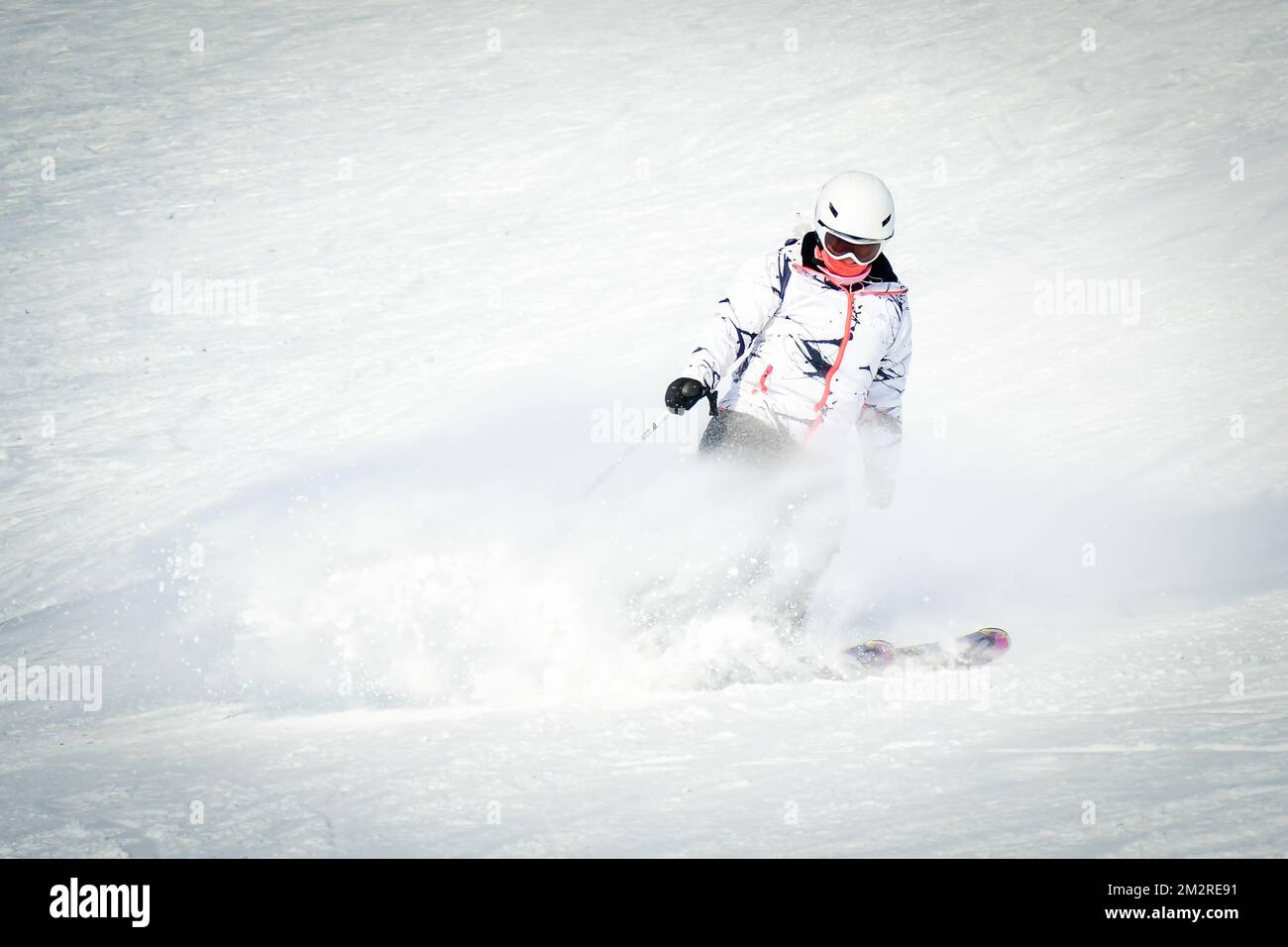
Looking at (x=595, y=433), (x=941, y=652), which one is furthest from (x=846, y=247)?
(x=595, y=433)

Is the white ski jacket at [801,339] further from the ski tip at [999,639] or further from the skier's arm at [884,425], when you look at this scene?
the ski tip at [999,639]

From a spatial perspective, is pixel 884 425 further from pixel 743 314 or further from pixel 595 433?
pixel 595 433

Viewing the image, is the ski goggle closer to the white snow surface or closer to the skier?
the skier

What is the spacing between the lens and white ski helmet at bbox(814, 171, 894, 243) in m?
3.90

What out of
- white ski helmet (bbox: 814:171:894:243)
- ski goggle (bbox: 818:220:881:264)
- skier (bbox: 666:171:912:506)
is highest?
white ski helmet (bbox: 814:171:894:243)

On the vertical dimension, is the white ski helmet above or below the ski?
above

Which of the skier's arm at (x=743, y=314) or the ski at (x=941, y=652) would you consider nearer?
the skier's arm at (x=743, y=314)

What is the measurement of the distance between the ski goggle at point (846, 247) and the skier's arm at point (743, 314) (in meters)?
0.18

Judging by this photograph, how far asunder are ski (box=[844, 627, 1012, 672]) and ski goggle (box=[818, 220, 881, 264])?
143 centimetres

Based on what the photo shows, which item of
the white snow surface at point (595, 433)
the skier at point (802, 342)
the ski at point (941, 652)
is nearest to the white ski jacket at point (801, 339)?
the skier at point (802, 342)

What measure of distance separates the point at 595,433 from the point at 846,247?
253cm

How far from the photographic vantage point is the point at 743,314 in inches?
163

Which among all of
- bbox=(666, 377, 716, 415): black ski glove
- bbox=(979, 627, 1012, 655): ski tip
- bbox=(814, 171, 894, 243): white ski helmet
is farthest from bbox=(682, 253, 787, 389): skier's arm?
bbox=(979, 627, 1012, 655): ski tip

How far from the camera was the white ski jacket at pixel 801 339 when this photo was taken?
4062mm
